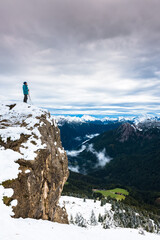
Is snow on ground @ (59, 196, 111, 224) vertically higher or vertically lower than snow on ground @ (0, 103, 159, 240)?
lower

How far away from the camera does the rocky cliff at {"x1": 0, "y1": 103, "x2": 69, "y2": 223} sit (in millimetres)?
20203

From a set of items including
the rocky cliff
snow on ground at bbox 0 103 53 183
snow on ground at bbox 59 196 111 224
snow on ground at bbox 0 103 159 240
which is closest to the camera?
snow on ground at bbox 0 103 159 240

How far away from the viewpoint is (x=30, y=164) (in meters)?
23.0

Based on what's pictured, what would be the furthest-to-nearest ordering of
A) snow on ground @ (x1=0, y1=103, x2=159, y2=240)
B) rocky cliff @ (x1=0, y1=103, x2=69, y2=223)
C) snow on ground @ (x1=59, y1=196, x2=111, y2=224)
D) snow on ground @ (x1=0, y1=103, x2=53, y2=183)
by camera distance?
1. snow on ground @ (x1=59, y1=196, x2=111, y2=224)
2. snow on ground @ (x1=0, y1=103, x2=53, y2=183)
3. rocky cliff @ (x1=0, y1=103, x2=69, y2=223)
4. snow on ground @ (x1=0, y1=103, x2=159, y2=240)

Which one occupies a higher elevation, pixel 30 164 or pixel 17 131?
pixel 17 131

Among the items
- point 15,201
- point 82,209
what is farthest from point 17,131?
point 82,209

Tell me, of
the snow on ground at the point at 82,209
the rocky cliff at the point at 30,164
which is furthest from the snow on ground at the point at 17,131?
the snow on ground at the point at 82,209

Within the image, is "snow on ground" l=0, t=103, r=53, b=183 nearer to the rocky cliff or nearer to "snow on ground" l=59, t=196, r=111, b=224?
the rocky cliff

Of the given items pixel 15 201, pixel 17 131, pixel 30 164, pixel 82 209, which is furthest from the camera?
pixel 82 209

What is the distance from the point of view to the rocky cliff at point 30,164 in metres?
20.2

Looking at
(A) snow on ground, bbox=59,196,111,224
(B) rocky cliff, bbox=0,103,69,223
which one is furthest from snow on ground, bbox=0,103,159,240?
(A) snow on ground, bbox=59,196,111,224

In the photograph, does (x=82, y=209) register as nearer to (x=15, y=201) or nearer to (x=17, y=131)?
(x=17, y=131)

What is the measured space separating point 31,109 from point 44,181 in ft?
61.0

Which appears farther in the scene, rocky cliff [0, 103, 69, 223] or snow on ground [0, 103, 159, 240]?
rocky cliff [0, 103, 69, 223]
